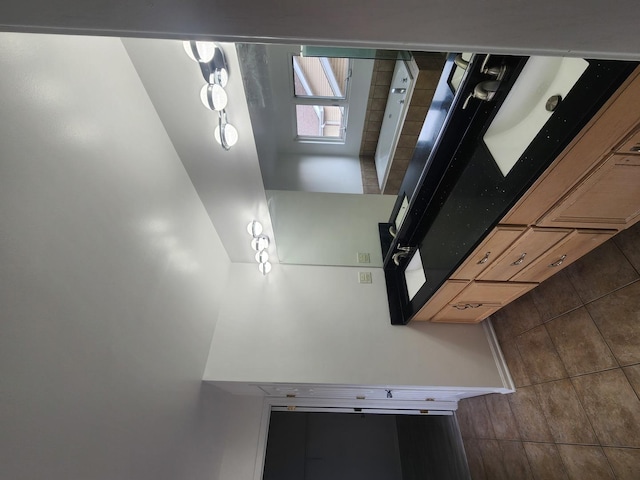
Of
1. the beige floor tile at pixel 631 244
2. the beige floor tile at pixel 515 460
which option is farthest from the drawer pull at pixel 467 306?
the beige floor tile at pixel 515 460

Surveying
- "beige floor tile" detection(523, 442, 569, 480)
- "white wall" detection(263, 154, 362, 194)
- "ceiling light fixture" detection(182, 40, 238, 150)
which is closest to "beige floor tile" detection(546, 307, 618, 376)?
"beige floor tile" detection(523, 442, 569, 480)

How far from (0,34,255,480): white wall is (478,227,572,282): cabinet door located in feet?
4.97

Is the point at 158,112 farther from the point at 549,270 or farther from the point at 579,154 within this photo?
the point at 549,270

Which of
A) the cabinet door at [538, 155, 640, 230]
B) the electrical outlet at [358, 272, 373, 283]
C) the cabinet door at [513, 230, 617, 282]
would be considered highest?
the electrical outlet at [358, 272, 373, 283]

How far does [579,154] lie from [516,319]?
148 centimetres

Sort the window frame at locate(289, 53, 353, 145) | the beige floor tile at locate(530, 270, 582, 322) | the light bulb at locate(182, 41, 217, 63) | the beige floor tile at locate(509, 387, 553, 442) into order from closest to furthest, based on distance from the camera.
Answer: the light bulb at locate(182, 41, 217, 63) → the beige floor tile at locate(530, 270, 582, 322) → the beige floor tile at locate(509, 387, 553, 442) → the window frame at locate(289, 53, 353, 145)

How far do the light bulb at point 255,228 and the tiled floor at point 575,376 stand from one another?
1.78 m

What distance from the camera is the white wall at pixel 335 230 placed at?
210 cm

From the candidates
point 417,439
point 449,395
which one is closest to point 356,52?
point 449,395

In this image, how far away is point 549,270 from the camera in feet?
4.04

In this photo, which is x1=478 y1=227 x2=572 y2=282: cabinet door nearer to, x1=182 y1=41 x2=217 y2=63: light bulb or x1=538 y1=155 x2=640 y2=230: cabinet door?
x1=538 y1=155 x2=640 y2=230: cabinet door

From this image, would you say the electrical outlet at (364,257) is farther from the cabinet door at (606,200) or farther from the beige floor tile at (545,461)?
the beige floor tile at (545,461)

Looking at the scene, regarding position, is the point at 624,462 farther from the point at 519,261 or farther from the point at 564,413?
the point at 519,261

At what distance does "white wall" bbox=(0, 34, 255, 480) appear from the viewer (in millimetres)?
667
